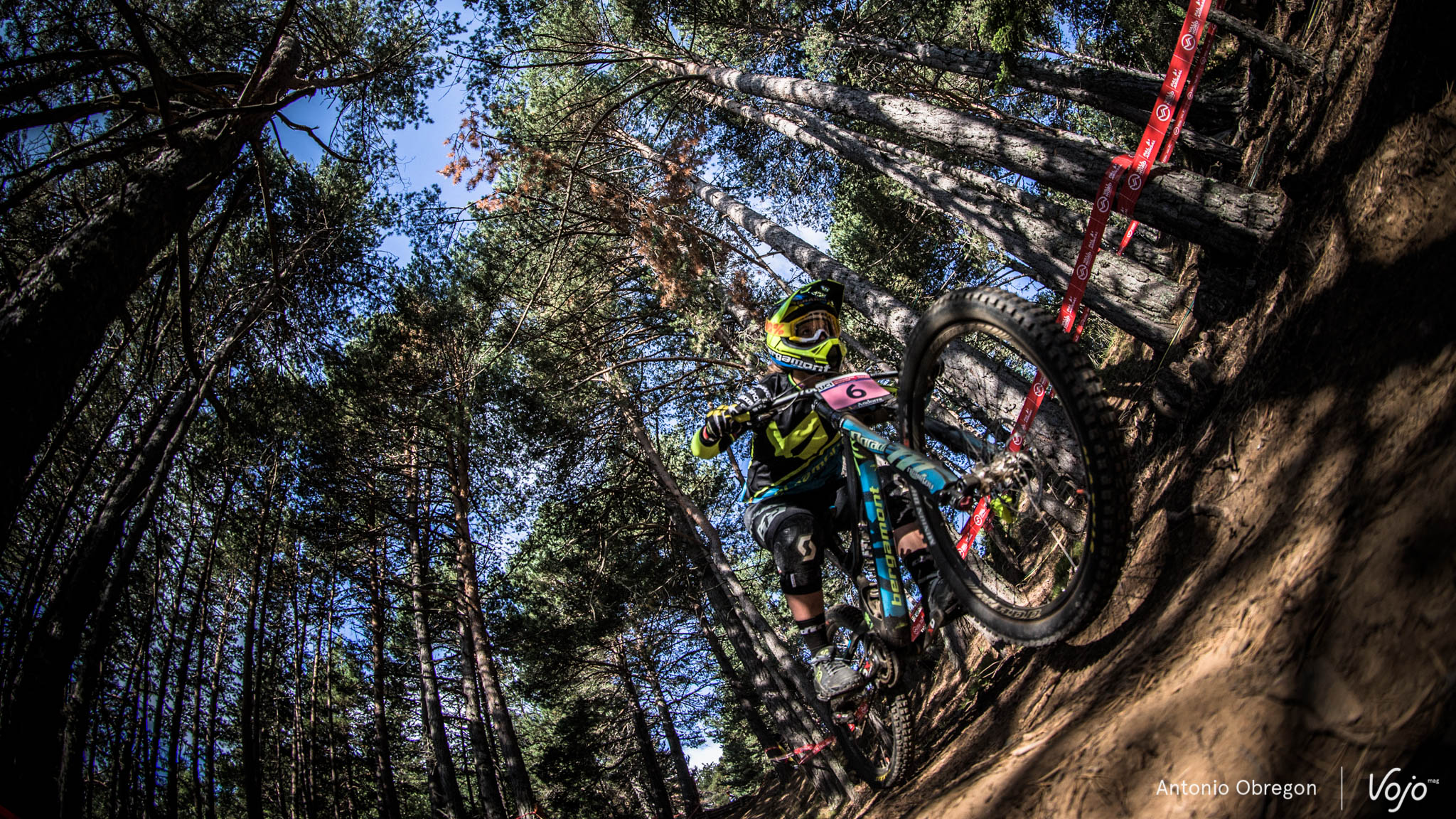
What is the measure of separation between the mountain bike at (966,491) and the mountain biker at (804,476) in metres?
0.14

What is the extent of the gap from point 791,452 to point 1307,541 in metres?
2.43

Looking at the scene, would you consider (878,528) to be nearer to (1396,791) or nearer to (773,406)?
(773,406)

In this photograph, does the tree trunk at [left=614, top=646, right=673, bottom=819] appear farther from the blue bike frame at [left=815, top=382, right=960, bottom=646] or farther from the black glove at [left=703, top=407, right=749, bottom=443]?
the black glove at [left=703, top=407, right=749, bottom=443]

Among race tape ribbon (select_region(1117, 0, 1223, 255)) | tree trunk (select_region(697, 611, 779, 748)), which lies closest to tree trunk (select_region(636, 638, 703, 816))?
tree trunk (select_region(697, 611, 779, 748))

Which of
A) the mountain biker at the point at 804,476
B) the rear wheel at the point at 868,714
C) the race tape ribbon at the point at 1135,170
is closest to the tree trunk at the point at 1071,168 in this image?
the race tape ribbon at the point at 1135,170

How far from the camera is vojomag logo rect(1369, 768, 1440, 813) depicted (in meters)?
1.19

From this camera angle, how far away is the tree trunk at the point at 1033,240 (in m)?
4.96

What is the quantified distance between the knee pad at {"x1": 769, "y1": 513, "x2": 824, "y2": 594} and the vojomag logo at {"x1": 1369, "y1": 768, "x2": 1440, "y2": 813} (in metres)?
2.61

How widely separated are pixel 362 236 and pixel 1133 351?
911 centimetres

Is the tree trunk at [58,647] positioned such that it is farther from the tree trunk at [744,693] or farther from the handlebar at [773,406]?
the tree trunk at [744,693]

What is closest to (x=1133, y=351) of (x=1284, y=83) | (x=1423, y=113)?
(x=1284, y=83)

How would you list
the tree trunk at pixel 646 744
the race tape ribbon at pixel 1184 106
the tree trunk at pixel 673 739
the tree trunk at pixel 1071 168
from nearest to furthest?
the tree trunk at pixel 1071 168 → the race tape ribbon at pixel 1184 106 → the tree trunk at pixel 646 744 → the tree trunk at pixel 673 739

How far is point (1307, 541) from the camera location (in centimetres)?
177

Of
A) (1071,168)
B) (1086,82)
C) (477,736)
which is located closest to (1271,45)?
(1071,168)
